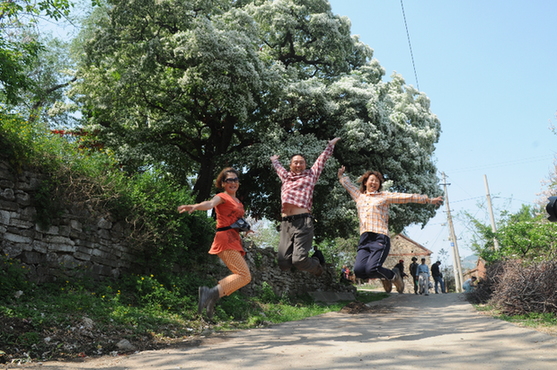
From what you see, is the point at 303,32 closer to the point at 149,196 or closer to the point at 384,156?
the point at 384,156

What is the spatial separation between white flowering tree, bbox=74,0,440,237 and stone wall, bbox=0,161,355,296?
18.4 feet

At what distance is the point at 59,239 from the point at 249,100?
6999 millimetres

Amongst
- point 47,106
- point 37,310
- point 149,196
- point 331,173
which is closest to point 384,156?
point 331,173

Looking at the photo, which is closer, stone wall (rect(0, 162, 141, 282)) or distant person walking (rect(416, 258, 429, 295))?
stone wall (rect(0, 162, 141, 282))

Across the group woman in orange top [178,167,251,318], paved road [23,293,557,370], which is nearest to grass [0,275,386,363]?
paved road [23,293,557,370]

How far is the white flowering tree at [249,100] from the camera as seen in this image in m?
12.2

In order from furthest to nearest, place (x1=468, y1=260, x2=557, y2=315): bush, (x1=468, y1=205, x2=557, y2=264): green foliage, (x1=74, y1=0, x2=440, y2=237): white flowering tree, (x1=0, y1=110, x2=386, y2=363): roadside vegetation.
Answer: (x1=74, y1=0, x2=440, y2=237): white flowering tree < (x1=468, y1=205, x2=557, y2=264): green foliage < (x1=468, y1=260, x2=557, y2=315): bush < (x1=0, y1=110, x2=386, y2=363): roadside vegetation

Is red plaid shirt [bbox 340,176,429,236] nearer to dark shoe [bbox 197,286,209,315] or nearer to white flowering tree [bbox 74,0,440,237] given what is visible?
dark shoe [bbox 197,286,209,315]

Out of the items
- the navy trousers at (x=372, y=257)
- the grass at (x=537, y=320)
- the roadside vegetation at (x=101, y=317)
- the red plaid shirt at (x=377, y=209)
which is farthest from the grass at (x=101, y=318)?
the grass at (x=537, y=320)

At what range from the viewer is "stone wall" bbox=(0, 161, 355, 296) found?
646 cm

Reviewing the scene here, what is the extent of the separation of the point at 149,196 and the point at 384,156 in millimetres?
8816

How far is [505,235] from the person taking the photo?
34.7 feet

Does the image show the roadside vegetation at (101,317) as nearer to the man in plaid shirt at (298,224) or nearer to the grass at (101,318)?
the grass at (101,318)

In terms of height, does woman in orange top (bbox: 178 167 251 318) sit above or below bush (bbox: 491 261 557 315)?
above
